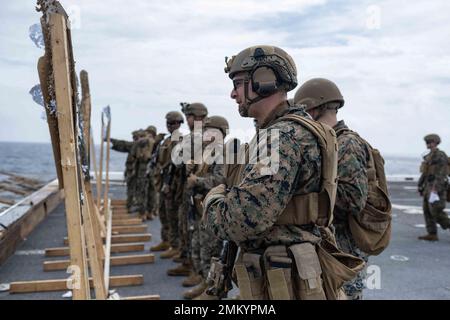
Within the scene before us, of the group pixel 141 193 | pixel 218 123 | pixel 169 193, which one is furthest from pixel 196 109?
pixel 141 193

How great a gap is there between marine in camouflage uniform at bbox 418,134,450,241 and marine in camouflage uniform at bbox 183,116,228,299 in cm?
511

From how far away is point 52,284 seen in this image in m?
5.43

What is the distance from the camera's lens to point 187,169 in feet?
18.9

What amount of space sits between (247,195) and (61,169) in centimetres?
126

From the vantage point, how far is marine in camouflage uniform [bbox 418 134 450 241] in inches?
336

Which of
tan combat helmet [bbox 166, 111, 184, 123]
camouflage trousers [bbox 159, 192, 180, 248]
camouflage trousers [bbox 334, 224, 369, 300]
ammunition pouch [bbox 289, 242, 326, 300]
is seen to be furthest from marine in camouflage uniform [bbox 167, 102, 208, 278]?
ammunition pouch [bbox 289, 242, 326, 300]

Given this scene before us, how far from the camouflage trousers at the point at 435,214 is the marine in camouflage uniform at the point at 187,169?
536cm

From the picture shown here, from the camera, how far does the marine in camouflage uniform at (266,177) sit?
2062 millimetres

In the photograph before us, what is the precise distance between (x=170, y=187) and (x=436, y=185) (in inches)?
222

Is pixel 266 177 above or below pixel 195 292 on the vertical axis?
above

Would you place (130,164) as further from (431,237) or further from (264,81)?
(264,81)
